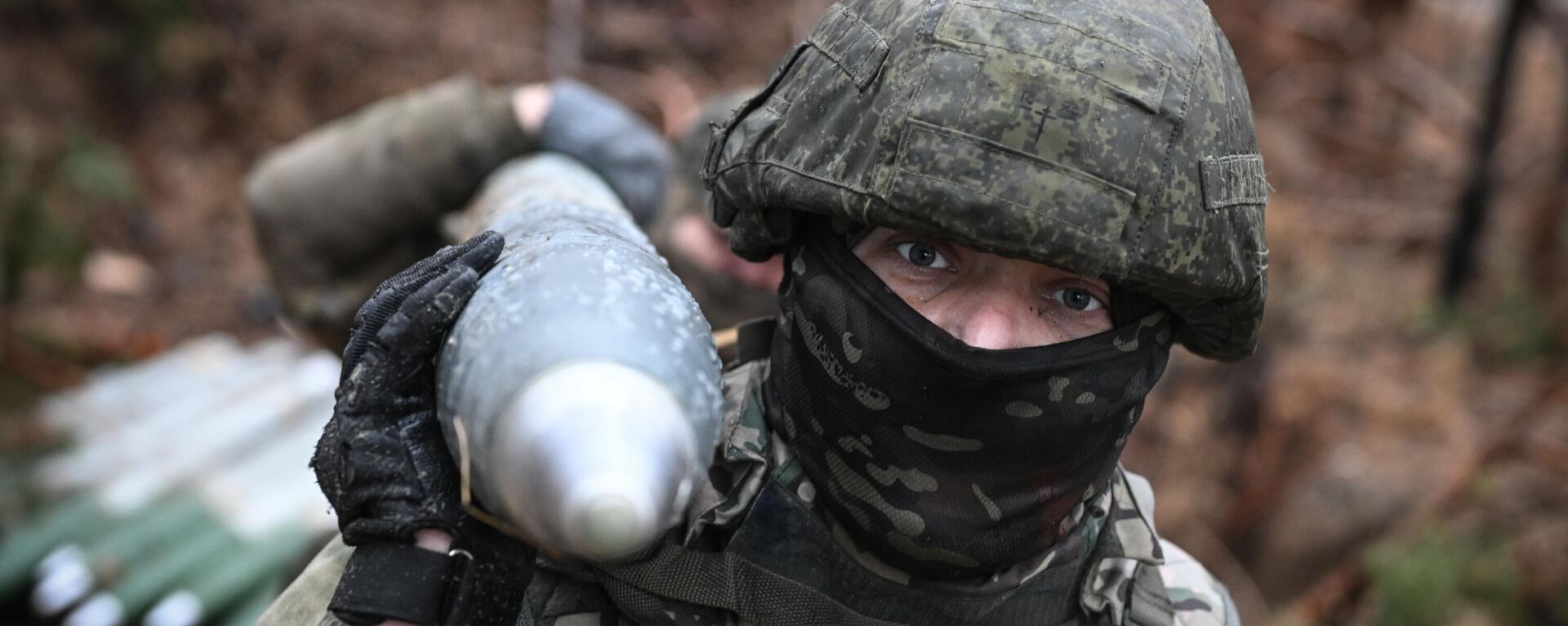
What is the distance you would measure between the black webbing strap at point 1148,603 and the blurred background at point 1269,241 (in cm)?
416

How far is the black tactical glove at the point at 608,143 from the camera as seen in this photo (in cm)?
255

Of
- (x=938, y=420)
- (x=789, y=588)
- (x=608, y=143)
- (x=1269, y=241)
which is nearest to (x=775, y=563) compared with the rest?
(x=789, y=588)

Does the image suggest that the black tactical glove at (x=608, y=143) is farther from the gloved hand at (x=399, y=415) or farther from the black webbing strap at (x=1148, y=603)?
the black webbing strap at (x=1148, y=603)

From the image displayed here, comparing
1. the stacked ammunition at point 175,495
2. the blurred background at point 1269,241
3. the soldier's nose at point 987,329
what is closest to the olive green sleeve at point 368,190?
the soldier's nose at point 987,329

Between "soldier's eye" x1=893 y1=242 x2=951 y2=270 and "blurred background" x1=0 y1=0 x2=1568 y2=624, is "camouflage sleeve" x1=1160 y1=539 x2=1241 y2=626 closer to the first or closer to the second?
"soldier's eye" x1=893 y1=242 x2=951 y2=270

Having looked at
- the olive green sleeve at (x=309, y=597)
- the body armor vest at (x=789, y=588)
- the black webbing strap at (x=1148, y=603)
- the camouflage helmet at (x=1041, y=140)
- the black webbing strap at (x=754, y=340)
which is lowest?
the black webbing strap at (x=1148, y=603)

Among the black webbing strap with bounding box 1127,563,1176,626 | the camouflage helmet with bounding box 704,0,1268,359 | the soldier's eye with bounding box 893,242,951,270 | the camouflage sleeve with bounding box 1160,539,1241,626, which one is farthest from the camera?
the camouflage sleeve with bounding box 1160,539,1241,626

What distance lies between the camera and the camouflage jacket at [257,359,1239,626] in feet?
5.53

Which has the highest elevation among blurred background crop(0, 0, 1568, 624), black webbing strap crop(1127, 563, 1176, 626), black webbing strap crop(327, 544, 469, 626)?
black webbing strap crop(327, 544, 469, 626)

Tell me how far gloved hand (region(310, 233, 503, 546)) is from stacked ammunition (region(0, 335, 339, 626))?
3753mm

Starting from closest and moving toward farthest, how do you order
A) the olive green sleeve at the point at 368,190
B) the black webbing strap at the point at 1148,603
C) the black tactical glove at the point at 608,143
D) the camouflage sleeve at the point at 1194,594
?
the black webbing strap at the point at 1148,603 < the camouflage sleeve at the point at 1194,594 < the black tactical glove at the point at 608,143 < the olive green sleeve at the point at 368,190

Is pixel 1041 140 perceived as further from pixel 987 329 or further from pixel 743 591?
pixel 743 591

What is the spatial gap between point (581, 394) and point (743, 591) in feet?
2.18

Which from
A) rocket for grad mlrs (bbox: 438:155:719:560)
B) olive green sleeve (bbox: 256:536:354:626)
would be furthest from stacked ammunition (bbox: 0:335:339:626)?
rocket for grad mlrs (bbox: 438:155:719:560)
